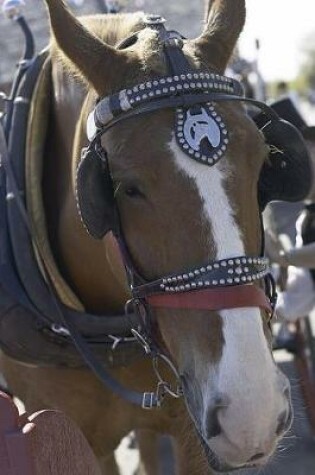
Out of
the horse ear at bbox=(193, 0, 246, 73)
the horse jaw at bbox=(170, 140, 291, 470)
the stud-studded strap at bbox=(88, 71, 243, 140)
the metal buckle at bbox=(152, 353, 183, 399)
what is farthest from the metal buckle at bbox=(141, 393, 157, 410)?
the horse ear at bbox=(193, 0, 246, 73)

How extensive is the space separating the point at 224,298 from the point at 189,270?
10cm

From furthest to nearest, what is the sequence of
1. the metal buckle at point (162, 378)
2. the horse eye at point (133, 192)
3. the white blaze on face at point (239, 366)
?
the metal buckle at point (162, 378) → the horse eye at point (133, 192) → the white blaze on face at point (239, 366)

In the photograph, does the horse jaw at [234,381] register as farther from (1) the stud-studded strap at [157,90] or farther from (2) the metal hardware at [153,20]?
(2) the metal hardware at [153,20]

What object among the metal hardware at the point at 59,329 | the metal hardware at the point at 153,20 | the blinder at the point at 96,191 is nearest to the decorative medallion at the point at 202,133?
the blinder at the point at 96,191

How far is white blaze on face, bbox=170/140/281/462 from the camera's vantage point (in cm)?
176

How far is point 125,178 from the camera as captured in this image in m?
2.00

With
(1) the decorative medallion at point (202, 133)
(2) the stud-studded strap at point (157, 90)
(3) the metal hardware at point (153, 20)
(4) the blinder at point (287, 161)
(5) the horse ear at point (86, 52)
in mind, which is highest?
(3) the metal hardware at point (153, 20)

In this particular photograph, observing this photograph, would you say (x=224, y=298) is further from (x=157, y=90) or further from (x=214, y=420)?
(x=157, y=90)

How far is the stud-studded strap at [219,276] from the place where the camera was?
6.08ft

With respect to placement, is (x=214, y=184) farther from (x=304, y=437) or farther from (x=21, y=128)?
(x=304, y=437)

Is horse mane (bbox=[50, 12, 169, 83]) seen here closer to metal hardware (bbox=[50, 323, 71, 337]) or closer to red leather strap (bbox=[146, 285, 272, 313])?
red leather strap (bbox=[146, 285, 272, 313])

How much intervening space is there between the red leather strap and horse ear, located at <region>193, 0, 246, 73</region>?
616mm

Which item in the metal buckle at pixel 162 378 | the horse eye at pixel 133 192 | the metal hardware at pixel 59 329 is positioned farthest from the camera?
the metal hardware at pixel 59 329

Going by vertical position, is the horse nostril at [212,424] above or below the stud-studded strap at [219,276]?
below
